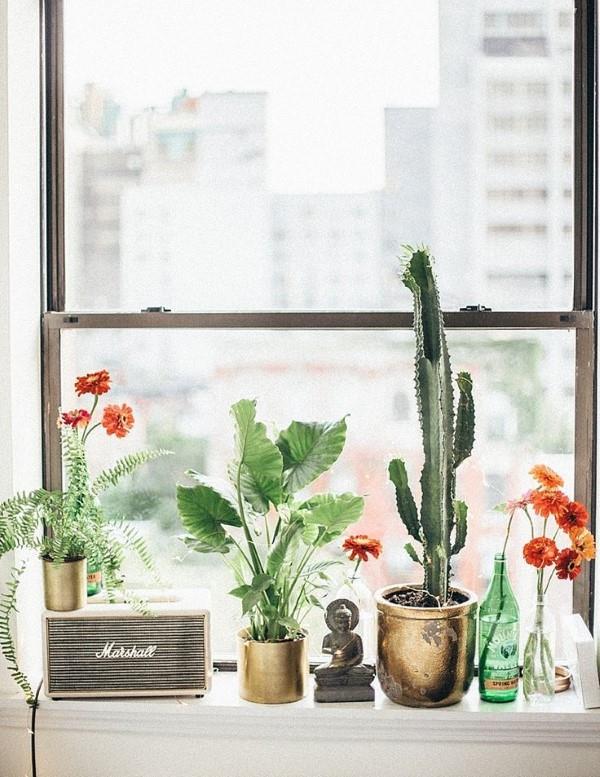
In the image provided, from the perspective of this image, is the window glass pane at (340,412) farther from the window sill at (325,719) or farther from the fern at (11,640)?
the fern at (11,640)

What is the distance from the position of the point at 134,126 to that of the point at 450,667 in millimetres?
1462

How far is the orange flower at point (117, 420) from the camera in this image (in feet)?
7.04

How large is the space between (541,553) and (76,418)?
106 centimetres

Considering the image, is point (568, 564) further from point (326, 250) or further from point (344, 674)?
point (326, 250)

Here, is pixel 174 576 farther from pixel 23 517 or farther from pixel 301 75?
pixel 301 75

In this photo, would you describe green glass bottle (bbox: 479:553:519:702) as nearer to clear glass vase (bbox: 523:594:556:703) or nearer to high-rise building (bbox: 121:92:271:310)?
clear glass vase (bbox: 523:594:556:703)

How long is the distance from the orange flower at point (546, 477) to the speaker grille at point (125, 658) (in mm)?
801

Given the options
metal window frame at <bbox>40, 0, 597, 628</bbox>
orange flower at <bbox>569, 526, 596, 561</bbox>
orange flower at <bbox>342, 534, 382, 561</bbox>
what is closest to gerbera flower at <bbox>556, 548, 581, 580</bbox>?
orange flower at <bbox>569, 526, 596, 561</bbox>

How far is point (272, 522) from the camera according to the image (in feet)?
7.61

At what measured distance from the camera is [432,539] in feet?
6.78

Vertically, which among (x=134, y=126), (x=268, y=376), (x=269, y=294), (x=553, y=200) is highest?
(x=134, y=126)

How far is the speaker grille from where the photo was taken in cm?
213

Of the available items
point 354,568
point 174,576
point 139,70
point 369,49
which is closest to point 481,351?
point 354,568

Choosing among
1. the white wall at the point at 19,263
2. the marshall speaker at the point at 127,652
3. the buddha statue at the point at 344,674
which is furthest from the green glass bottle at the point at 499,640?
the white wall at the point at 19,263
